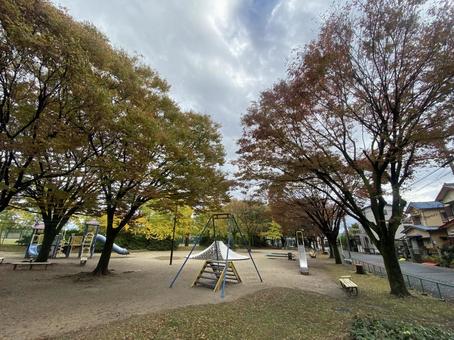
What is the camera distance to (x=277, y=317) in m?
5.48

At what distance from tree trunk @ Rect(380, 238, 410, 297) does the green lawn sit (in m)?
0.35

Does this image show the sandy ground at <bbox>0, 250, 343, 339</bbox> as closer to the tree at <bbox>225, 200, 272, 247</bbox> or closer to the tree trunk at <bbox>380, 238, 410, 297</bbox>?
the tree trunk at <bbox>380, 238, 410, 297</bbox>

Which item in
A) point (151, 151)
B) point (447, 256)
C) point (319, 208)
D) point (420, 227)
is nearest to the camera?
point (151, 151)

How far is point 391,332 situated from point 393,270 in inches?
182

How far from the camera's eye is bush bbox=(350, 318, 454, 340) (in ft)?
13.1

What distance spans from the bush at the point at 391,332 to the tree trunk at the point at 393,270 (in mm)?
3848

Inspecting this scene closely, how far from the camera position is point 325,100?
7.81 meters

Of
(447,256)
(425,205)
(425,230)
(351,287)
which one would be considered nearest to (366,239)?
(425,205)

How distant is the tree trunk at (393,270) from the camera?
7.73 m

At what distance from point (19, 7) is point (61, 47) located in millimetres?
850

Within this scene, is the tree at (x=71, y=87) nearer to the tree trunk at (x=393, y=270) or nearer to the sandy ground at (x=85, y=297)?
the sandy ground at (x=85, y=297)

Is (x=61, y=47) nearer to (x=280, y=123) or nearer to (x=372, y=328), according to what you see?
(x=280, y=123)

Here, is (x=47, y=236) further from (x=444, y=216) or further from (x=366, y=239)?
(x=366, y=239)

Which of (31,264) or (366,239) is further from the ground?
(366,239)
